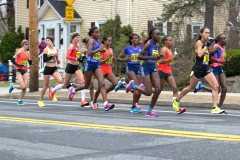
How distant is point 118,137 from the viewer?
948 centimetres

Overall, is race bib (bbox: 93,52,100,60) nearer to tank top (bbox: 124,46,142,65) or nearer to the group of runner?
the group of runner

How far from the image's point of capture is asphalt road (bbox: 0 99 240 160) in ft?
25.8

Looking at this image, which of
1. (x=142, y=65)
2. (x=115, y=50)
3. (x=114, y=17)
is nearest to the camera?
(x=142, y=65)

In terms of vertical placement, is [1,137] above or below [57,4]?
below

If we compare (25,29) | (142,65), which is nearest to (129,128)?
(142,65)

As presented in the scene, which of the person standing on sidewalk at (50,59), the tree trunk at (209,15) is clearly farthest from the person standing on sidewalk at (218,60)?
the tree trunk at (209,15)

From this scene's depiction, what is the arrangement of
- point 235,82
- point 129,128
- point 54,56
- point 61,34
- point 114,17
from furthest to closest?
1. point 61,34
2. point 114,17
3. point 235,82
4. point 54,56
5. point 129,128

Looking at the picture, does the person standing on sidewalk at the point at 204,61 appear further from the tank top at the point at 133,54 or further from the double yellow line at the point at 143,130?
the double yellow line at the point at 143,130

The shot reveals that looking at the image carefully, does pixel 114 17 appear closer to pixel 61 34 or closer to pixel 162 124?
pixel 61 34

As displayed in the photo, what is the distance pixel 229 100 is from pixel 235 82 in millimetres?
4249

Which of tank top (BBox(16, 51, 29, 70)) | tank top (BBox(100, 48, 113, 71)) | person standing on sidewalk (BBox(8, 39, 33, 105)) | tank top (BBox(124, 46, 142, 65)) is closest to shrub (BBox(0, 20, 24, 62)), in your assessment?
person standing on sidewalk (BBox(8, 39, 33, 105))

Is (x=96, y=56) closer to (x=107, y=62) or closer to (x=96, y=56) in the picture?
(x=96, y=56)

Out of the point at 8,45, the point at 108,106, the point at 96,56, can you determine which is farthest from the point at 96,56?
the point at 8,45

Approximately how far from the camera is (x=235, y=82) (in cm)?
2128
